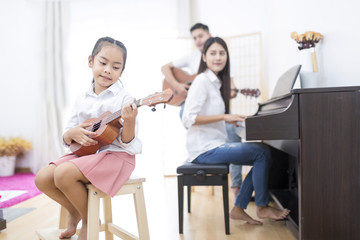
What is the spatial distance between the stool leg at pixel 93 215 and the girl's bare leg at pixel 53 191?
21 cm

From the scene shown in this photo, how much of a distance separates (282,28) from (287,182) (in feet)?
5.01

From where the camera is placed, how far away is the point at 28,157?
480 centimetres

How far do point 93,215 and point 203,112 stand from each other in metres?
1.05

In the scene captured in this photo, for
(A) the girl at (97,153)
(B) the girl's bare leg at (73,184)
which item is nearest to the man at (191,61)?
(A) the girl at (97,153)

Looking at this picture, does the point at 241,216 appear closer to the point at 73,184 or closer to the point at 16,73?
the point at 73,184

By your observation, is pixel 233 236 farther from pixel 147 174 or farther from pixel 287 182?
pixel 147 174

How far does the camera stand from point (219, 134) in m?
2.28

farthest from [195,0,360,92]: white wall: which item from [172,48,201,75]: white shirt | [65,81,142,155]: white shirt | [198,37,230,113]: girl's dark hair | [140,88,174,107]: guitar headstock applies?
[65,81,142,155]: white shirt

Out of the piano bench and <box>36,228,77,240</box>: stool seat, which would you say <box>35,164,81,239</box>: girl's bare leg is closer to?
<box>36,228,77,240</box>: stool seat

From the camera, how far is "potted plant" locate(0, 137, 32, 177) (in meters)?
4.46

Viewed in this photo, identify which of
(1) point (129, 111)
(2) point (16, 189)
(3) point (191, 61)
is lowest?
(2) point (16, 189)

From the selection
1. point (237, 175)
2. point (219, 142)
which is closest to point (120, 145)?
point (219, 142)

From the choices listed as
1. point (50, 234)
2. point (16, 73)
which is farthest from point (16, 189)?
point (50, 234)

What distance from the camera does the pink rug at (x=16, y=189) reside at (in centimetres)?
305
